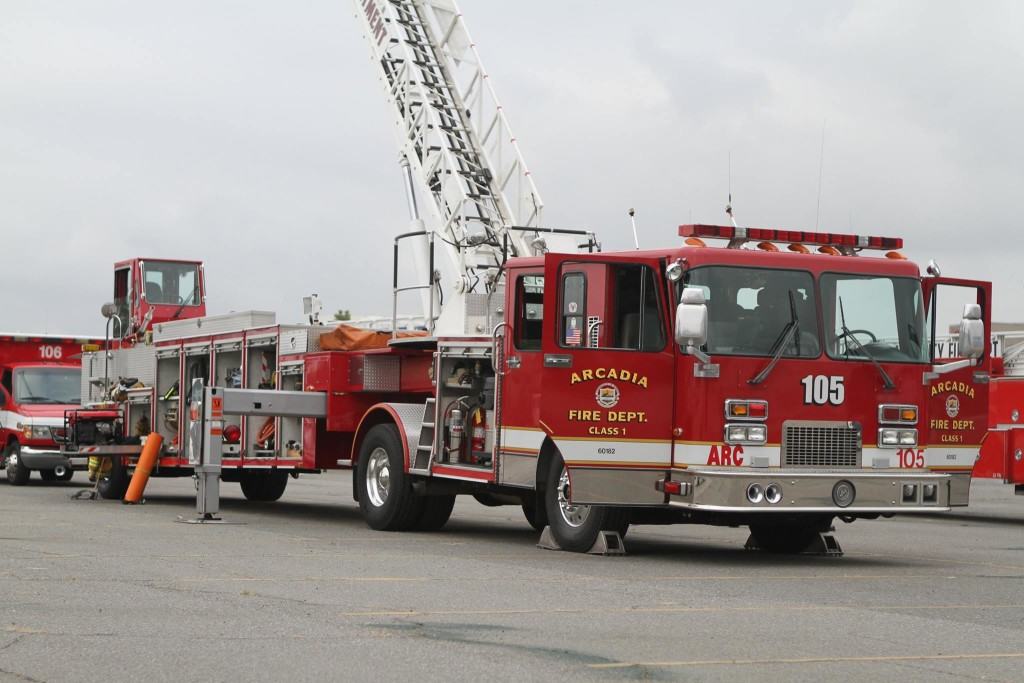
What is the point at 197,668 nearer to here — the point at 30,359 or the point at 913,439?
the point at 913,439

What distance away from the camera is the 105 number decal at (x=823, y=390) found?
1365 centimetres

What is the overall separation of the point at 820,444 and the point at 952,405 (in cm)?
162

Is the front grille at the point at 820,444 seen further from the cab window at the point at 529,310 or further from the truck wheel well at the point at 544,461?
the cab window at the point at 529,310

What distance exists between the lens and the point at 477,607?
33.7 feet

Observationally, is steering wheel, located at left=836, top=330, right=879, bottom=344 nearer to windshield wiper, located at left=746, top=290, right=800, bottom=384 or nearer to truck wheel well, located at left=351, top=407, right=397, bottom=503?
windshield wiper, located at left=746, top=290, right=800, bottom=384

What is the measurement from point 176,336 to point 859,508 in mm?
11179

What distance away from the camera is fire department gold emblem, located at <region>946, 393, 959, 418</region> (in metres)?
14.5

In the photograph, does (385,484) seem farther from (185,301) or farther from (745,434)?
(185,301)

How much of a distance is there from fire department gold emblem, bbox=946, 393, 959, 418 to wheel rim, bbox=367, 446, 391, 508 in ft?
18.8

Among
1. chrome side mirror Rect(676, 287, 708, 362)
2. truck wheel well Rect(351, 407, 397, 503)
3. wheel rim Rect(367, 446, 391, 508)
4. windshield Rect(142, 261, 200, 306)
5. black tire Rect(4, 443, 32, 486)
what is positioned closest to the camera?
chrome side mirror Rect(676, 287, 708, 362)

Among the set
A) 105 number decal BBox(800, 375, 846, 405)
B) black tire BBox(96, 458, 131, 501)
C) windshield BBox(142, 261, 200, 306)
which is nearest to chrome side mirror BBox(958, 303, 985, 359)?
105 number decal BBox(800, 375, 846, 405)

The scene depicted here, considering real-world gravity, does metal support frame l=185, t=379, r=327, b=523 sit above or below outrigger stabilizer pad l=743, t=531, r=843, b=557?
above

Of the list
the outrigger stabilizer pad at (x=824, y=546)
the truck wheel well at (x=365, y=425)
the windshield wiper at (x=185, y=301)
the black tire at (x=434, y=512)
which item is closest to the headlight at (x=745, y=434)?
Answer: the outrigger stabilizer pad at (x=824, y=546)

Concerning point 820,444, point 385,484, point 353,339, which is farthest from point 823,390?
point 353,339
